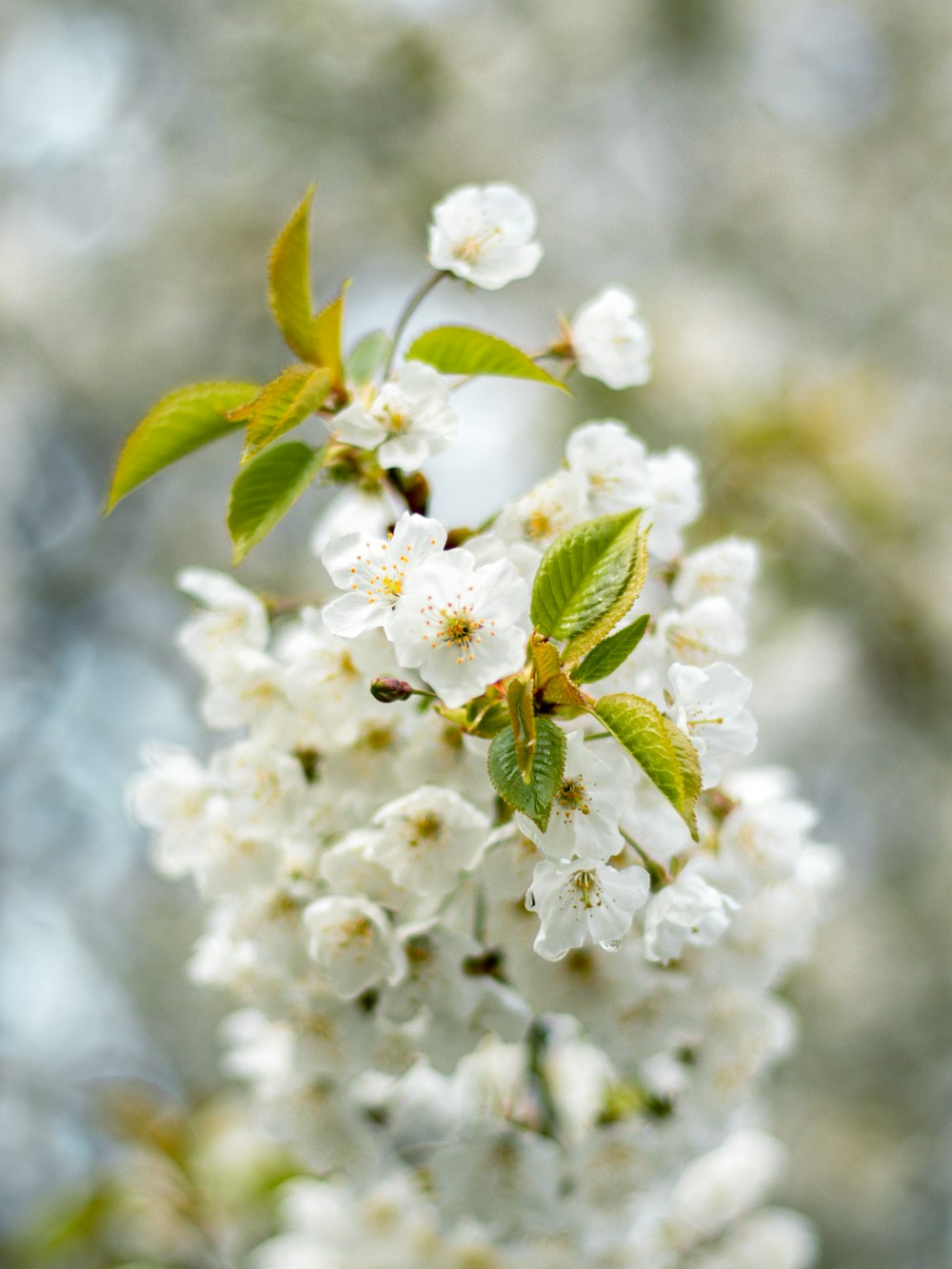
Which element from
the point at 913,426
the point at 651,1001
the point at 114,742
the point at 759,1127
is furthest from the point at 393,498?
the point at 114,742

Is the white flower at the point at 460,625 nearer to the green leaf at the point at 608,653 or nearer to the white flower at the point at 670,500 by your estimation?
the green leaf at the point at 608,653

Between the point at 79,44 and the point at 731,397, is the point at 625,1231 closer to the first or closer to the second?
the point at 731,397

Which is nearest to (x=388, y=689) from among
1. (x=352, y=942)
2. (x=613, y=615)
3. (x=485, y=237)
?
(x=613, y=615)

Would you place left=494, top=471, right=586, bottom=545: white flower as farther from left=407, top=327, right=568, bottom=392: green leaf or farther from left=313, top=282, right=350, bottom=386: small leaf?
left=313, top=282, right=350, bottom=386: small leaf

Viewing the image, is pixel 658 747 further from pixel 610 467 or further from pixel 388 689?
pixel 610 467

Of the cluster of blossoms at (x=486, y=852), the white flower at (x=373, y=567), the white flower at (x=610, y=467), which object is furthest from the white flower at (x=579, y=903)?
the white flower at (x=610, y=467)

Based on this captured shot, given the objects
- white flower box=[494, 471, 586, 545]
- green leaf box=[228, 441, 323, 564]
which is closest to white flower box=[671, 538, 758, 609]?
white flower box=[494, 471, 586, 545]

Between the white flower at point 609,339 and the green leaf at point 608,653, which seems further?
the white flower at point 609,339
